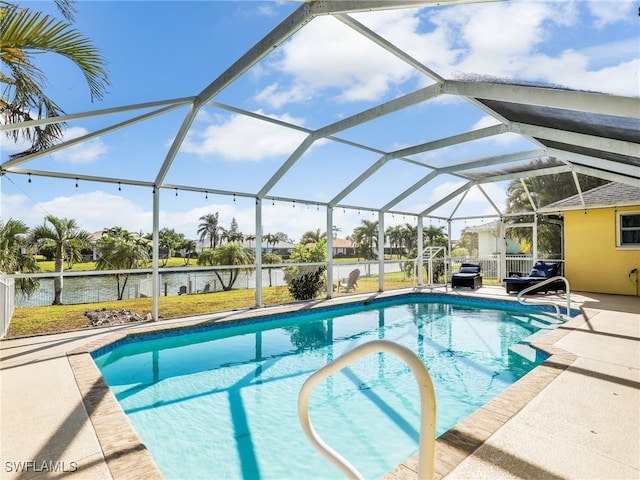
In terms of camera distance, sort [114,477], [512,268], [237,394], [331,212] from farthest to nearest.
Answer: [512,268], [331,212], [237,394], [114,477]

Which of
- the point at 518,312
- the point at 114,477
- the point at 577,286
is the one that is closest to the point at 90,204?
the point at 114,477

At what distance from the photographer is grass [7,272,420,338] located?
6705mm

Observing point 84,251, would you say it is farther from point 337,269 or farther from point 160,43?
point 337,269

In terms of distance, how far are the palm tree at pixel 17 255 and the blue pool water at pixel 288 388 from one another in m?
2.42

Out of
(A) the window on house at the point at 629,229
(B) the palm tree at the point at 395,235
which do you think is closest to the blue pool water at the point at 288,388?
(A) the window on house at the point at 629,229

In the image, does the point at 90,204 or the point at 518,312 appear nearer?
the point at 90,204

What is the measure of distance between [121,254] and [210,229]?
3536mm

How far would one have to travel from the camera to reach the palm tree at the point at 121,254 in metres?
7.98

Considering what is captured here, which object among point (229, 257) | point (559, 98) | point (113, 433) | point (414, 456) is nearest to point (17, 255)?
point (113, 433)

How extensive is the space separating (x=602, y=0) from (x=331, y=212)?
834 cm

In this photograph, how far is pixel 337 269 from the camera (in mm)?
11766

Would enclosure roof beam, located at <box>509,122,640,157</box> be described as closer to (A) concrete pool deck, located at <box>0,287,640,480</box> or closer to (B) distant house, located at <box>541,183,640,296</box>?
(A) concrete pool deck, located at <box>0,287,640,480</box>

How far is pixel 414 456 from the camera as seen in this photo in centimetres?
262

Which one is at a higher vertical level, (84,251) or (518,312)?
(84,251)
